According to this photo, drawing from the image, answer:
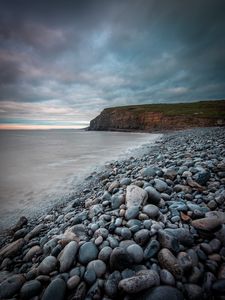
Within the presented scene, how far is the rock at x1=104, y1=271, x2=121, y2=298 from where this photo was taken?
4.44ft

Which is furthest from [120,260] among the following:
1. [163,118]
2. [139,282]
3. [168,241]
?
[163,118]

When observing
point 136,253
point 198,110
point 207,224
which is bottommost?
point 136,253

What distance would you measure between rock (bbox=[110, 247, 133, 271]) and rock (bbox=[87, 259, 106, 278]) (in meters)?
0.09

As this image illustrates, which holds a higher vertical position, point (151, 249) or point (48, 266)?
point (151, 249)

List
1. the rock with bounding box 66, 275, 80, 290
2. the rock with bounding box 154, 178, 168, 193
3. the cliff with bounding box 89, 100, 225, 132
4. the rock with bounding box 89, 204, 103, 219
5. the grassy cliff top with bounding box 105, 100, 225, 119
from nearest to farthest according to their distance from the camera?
1. the rock with bounding box 66, 275, 80, 290
2. the rock with bounding box 89, 204, 103, 219
3. the rock with bounding box 154, 178, 168, 193
4. the cliff with bounding box 89, 100, 225, 132
5. the grassy cliff top with bounding box 105, 100, 225, 119

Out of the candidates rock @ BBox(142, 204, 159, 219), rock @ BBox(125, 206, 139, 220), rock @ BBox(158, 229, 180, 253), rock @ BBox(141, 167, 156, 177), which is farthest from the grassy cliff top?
rock @ BBox(158, 229, 180, 253)

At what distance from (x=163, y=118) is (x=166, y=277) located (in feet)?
171

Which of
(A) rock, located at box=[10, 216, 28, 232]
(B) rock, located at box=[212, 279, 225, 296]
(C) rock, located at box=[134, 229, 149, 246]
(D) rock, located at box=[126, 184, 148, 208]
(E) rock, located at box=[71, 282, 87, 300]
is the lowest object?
(A) rock, located at box=[10, 216, 28, 232]

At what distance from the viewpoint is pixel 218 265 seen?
59.2 inches

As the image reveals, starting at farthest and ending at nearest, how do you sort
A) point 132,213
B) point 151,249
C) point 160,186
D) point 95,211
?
point 160,186 → point 95,211 → point 132,213 → point 151,249

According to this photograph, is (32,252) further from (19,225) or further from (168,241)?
(168,241)

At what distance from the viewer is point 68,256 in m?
1.70

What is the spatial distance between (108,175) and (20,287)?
3710mm

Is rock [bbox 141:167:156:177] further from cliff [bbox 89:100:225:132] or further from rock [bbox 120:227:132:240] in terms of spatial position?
cliff [bbox 89:100:225:132]
